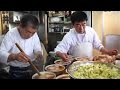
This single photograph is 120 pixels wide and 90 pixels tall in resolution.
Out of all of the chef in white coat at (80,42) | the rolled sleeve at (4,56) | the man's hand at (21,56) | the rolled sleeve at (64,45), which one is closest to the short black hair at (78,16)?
the chef in white coat at (80,42)

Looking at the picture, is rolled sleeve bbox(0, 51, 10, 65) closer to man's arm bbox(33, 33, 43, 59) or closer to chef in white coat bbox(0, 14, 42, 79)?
chef in white coat bbox(0, 14, 42, 79)

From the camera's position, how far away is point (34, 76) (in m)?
2.55

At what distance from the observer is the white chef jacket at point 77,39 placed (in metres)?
2.55

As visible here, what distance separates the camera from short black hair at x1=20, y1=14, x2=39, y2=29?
249 centimetres

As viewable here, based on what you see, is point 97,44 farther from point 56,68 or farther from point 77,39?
point 56,68

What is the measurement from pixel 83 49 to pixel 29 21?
1.77 ft

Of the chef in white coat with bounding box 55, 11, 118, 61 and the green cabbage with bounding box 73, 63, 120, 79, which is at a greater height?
the chef in white coat with bounding box 55, 11, 118, 61

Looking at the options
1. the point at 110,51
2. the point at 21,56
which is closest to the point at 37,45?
the point at 21,56

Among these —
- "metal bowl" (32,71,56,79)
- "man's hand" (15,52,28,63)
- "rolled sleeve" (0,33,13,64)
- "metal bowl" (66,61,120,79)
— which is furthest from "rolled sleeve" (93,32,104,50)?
"rolled sleeve" (0,33,13,64)

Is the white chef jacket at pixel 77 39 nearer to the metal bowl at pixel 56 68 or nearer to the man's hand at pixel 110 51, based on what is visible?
the man's hand at pixel 110 51

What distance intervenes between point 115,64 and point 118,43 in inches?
8.7

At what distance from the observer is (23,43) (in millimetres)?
2516
